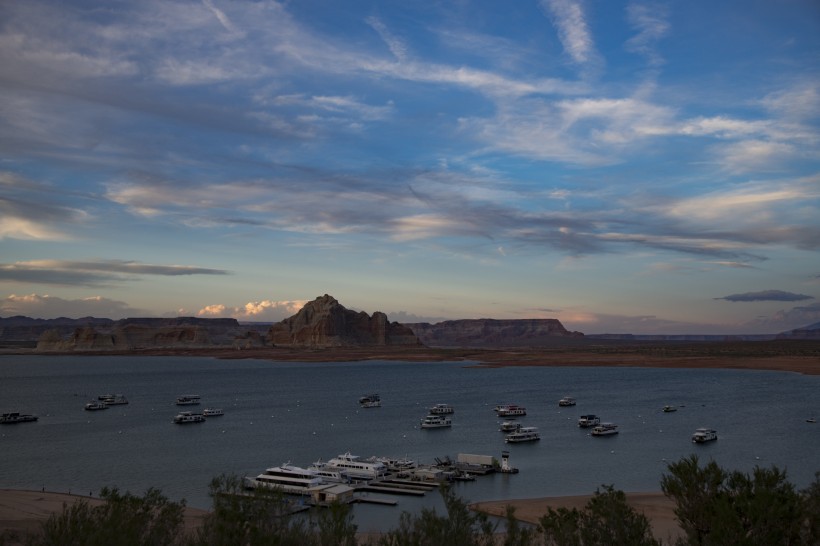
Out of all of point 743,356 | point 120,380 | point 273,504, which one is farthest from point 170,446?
point 743,356

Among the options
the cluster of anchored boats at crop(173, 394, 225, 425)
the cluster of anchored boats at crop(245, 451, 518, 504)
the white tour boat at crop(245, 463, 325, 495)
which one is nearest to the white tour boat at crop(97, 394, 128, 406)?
the cluster of anchored boats at crop(173, 394, 225, 425)

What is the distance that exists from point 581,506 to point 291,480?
58.8ft

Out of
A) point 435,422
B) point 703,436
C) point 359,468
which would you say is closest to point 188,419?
point 435,422

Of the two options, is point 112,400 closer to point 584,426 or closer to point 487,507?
point 584,426

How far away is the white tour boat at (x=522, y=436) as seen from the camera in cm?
6203

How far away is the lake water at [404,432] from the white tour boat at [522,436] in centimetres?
101

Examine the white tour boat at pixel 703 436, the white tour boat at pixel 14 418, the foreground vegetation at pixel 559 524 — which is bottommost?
the white tour boat at pixel 14 418

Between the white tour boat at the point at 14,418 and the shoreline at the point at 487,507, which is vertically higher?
the shoreline at the point at 487,507

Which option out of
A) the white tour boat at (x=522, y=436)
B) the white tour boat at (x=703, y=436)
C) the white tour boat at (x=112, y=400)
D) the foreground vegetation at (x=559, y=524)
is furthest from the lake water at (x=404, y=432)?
the foreground vegetation at (x=559, y=524)

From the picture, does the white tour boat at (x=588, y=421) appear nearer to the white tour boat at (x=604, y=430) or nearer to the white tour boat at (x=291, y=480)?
the white tour boat at (x=604, y=430)

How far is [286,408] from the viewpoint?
294ft

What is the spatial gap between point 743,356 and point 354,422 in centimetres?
14273

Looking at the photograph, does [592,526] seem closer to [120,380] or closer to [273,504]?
[273,504]

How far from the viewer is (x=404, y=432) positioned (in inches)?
2756
